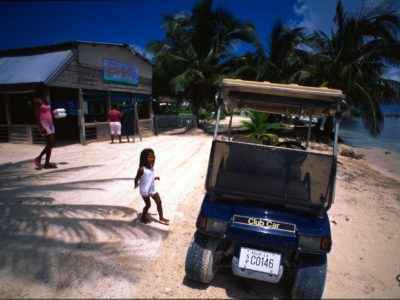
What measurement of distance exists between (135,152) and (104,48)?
605cm

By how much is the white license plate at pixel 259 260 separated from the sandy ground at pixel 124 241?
44 cm

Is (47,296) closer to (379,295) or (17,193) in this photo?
(17,193)

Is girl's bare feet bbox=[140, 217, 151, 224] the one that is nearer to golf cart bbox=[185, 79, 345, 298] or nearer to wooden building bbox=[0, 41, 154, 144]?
golf cart bbox=[185, 79, 345, 298]

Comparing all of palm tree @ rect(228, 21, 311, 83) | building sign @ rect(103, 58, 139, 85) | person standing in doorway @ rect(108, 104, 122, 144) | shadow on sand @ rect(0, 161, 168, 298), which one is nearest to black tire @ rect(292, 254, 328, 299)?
shadow on sand @ rect(0, 161, 168, 298)

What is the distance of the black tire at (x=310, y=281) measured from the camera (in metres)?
2.56

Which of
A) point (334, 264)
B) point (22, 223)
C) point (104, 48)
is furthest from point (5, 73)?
point (334, 264)

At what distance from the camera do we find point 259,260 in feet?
8.50

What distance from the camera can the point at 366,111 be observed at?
14.7 metres

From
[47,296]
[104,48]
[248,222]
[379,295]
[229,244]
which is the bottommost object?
[379,295]

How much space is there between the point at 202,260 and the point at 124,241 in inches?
54.5

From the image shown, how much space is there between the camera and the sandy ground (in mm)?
2834

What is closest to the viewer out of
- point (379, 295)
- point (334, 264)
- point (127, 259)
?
point (379, 295)

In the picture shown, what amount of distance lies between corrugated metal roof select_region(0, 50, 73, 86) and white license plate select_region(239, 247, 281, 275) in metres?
9.64

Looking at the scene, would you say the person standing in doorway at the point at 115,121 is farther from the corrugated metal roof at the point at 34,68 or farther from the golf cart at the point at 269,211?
the golf cart at the point at 269,211
